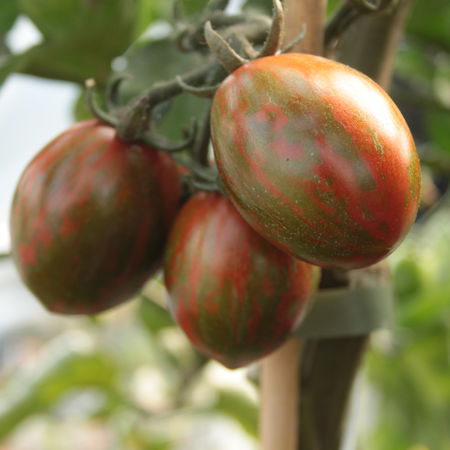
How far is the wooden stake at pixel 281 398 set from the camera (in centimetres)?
52

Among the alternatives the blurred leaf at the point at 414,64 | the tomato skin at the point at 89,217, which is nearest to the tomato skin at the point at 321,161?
the tomato skin at the point at 89,217

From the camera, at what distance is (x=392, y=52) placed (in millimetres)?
538

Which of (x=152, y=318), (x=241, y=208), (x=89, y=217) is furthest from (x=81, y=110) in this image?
(x=241, y=208)

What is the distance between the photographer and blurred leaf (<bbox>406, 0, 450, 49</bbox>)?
844mm

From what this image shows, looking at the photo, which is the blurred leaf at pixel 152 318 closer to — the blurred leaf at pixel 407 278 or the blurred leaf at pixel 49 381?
the blurred leaf at pixel 49 381

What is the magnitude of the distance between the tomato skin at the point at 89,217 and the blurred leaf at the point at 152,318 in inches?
16.9

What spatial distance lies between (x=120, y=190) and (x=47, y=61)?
325 mm

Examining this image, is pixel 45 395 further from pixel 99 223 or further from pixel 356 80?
pixel 356 80

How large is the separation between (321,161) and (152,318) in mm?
655

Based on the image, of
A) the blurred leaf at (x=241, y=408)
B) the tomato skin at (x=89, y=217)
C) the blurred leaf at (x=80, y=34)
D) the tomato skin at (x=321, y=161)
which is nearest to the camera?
the tomato skin at (x=321, y=161)

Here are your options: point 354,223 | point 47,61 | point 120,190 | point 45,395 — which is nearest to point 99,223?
point 120,190

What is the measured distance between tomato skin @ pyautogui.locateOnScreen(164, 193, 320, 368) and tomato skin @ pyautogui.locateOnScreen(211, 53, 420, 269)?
0.06 m

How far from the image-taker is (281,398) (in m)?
0.53

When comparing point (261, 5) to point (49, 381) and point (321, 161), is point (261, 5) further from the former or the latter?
point (49, 381)
